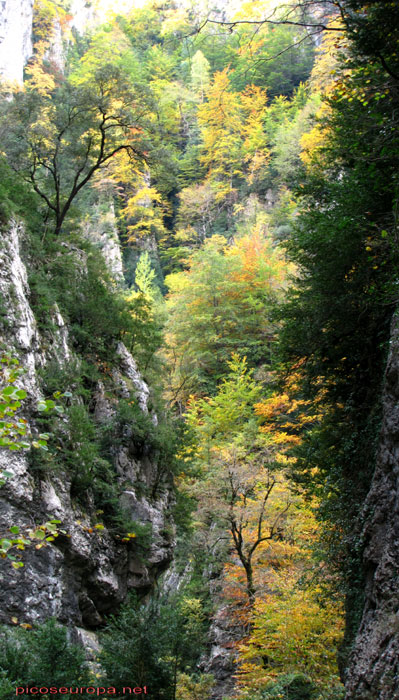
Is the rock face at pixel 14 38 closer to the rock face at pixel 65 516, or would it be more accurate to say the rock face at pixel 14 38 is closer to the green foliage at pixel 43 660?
the rock face at pixel 65 516

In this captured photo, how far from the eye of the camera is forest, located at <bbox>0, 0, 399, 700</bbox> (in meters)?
5.90

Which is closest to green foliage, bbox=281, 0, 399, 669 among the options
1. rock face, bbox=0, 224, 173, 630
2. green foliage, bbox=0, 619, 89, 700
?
green foliage, bbox=0, 619, 89, 700

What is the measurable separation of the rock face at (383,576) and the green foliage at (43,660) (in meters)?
3.20

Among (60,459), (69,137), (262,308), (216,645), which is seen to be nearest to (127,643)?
(60,459)

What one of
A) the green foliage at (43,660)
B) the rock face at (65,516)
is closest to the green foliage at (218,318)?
the rock face at (65,516)

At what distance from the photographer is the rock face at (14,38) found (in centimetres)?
3222

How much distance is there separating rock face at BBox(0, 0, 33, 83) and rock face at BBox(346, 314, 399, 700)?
112 feet

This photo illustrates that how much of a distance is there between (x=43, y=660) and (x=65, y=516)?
2.92 metres

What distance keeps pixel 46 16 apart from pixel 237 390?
39.8 m

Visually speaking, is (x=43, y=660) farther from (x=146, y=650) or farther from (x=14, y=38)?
(x=14, y=38)

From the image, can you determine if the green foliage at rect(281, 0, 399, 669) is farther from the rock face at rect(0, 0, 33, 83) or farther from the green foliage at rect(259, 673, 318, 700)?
the rock face at rect(0, 0, 33, 83)

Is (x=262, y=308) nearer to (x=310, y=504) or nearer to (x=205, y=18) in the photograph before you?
(x=310, y=504)

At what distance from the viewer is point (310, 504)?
13328 millimetres

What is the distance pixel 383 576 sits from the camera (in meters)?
5.00
